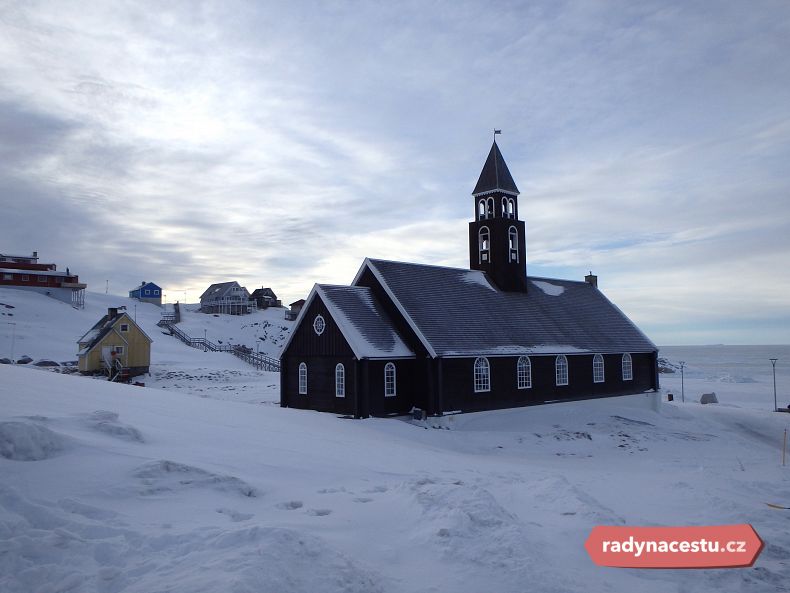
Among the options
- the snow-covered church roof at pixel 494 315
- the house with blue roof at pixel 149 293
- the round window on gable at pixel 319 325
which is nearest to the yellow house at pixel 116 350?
the round window on gable at pixel 319 325

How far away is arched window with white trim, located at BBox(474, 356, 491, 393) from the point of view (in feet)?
97.5

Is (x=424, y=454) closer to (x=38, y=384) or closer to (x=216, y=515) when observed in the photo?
(x=216, y=515)

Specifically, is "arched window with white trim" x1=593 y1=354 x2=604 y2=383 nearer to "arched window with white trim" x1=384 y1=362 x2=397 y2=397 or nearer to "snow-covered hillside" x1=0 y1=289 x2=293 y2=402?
"arched window with white trim" x1=384 y1=362 x2=397 y2=397

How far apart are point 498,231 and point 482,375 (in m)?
11.0

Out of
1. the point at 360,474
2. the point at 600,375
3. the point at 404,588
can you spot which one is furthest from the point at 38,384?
the point at 600,375

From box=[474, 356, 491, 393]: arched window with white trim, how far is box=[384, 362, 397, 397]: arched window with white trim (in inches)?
168

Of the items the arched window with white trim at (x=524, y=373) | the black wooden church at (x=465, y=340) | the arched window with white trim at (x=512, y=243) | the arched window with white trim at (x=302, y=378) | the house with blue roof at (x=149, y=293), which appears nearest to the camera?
the black wooden church at (x=465, y=340)

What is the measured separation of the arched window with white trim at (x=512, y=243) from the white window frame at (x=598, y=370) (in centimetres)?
787

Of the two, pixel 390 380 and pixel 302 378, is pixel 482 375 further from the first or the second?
pixel 302 378

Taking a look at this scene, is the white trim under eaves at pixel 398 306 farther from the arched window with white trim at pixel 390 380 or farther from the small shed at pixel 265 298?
the small shed at pixel 265 298

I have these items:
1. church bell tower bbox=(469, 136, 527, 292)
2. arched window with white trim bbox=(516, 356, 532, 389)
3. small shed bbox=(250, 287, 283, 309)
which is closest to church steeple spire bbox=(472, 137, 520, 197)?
church bell tower bbox=(469, 136, 527, 292)

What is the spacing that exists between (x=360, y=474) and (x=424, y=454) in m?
5.62

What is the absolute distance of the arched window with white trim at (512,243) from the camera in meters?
37.4

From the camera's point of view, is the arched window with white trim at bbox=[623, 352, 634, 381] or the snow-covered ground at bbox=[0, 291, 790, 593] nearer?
the snow-covered ground at bbox=[0, 291, 790, 593]
